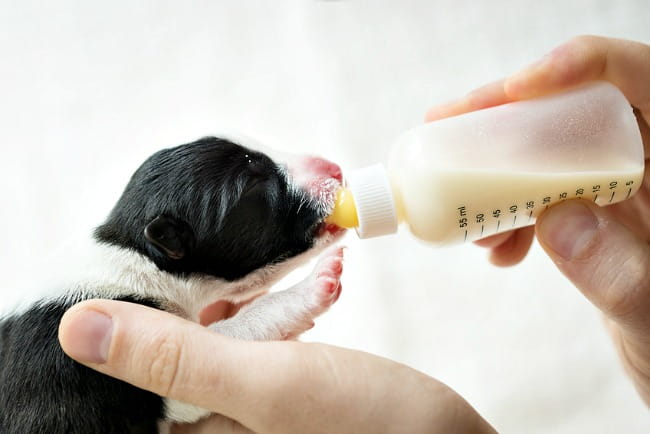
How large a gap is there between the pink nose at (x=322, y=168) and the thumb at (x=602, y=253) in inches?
20.2

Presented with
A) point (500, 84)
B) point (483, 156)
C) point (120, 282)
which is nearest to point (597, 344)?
point (500, 84)

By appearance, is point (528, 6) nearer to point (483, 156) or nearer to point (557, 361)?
point (557, 361)

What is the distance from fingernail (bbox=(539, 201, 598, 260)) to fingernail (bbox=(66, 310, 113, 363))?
1.00 m

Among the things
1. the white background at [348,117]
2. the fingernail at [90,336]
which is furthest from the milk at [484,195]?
the white background at [348,117]

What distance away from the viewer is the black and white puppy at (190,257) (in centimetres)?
149

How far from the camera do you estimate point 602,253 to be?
1.42 metres

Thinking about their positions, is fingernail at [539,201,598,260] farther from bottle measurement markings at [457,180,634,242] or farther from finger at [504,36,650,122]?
finger at [504,36,650,122]

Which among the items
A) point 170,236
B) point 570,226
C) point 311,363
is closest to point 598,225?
point 570,226

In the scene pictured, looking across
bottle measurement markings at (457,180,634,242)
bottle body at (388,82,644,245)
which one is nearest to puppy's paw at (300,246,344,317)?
bottle body at (388,82,644,245)

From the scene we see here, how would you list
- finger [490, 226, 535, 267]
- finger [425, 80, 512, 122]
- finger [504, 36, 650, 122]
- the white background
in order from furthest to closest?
the white background → finger [490, 226, 535, 267] → finger [425, 80, 512, 122] → finger [504, 36, 650, 122]

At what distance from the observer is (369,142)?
284 cm

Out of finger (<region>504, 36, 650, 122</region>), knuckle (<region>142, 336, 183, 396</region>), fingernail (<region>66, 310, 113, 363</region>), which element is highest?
finger (<region>504, 36, 650, 122</region>)

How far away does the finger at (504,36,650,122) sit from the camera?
1527 mm

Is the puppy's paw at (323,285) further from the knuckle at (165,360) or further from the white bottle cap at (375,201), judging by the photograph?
the knuckle at (165,360)
